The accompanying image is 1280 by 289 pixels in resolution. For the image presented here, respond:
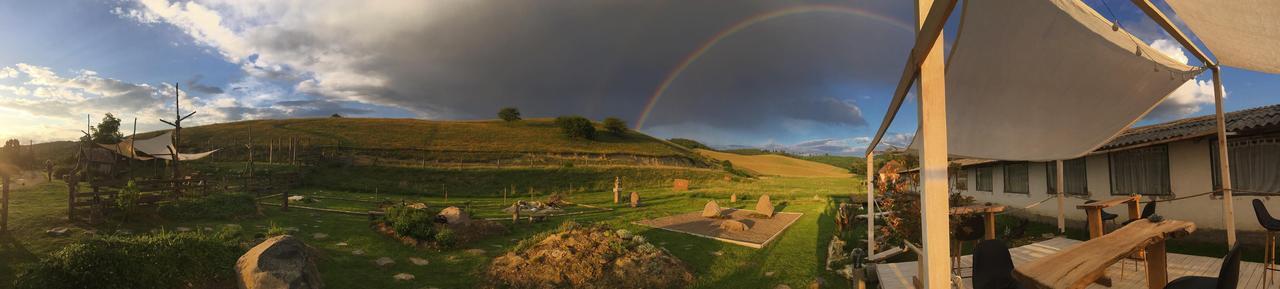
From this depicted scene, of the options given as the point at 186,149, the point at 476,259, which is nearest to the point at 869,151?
the point at 476,259

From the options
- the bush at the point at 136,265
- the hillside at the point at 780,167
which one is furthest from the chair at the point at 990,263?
the hillside at the point at 780,167

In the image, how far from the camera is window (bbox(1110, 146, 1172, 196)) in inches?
369

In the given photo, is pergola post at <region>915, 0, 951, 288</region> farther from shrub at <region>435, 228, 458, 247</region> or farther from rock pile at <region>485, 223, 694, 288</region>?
shrub at <region>435, 228, 458, 247</region>

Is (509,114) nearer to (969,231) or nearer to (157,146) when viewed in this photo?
(157,146)

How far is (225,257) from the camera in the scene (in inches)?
259

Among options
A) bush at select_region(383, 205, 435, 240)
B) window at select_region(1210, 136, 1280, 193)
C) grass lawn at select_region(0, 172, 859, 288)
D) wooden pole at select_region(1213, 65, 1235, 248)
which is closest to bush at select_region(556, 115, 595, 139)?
grass lawn at select_region(0, 172, 859, 288)

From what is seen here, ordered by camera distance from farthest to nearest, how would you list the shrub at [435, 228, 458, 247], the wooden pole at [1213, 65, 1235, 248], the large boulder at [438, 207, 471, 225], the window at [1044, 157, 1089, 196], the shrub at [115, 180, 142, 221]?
the window at [1044, 157, 1089, 196] → the large boulder at [438, 207, 471, 225] → the shrub at [115, 180, 142, 221] → the shrub at [435, 228, 458, 247] → the wooden pole at [1213, 65, 1235, 248]

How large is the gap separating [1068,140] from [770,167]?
5386 cm

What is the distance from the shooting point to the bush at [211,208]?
36.2ft

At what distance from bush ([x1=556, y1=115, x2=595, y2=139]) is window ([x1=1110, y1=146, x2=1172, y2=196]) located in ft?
171

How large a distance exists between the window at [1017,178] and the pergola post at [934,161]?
49.8ft

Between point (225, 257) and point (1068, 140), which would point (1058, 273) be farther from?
point (225, 257)

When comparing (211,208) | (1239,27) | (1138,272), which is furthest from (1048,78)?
(211,208)

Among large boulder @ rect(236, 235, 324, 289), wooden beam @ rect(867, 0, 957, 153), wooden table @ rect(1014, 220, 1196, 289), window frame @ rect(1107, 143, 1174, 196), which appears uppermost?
wooden beam @ rect(867, 0, 957, 153)
